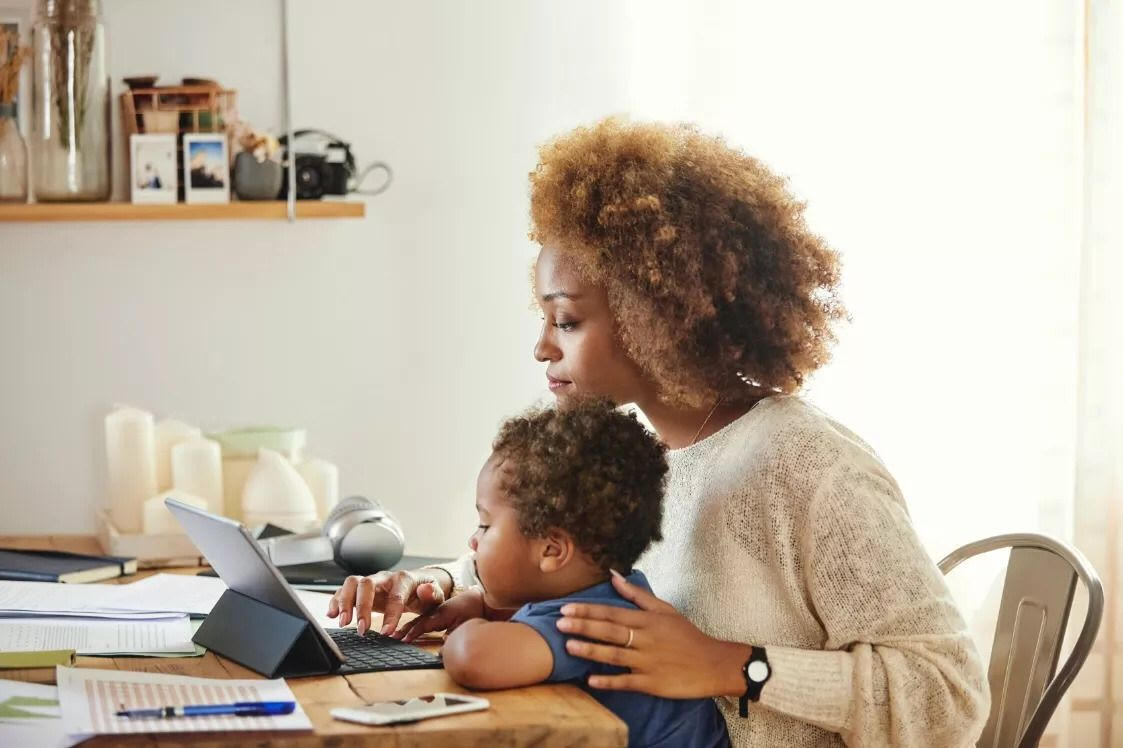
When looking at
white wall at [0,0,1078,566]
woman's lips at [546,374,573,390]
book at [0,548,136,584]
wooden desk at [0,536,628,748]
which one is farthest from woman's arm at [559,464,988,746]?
white wall at [0,0,1078,566]

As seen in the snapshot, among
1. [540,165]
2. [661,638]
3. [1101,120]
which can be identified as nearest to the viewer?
[661,638]

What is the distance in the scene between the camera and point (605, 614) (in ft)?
4.16

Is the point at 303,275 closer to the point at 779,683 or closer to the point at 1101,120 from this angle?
the point at 1101,120

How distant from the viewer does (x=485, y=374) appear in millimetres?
2980

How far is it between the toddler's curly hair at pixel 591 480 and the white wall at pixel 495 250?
151 cm

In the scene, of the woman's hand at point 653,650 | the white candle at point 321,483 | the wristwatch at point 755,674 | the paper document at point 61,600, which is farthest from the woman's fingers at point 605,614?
the white candle at point 321,483

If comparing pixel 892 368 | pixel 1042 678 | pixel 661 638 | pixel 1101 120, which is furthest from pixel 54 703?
pixel 1101 120

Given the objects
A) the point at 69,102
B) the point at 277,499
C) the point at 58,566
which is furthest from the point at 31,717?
the point at 69,102

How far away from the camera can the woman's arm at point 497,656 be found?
1.20 meters

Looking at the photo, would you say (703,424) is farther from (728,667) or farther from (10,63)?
(10,63)

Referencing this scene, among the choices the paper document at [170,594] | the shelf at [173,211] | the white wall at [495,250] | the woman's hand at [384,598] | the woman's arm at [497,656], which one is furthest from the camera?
the white wall at [495,250]

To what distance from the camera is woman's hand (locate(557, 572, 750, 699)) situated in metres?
1.25

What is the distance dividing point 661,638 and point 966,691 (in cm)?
31

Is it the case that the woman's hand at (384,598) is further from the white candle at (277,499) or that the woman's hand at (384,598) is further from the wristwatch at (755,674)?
the white candle at (277,499)
